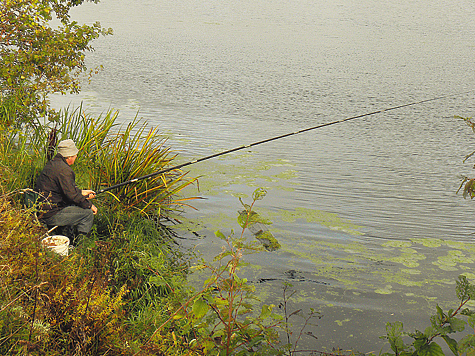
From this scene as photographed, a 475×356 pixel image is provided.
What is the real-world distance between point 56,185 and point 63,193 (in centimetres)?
12

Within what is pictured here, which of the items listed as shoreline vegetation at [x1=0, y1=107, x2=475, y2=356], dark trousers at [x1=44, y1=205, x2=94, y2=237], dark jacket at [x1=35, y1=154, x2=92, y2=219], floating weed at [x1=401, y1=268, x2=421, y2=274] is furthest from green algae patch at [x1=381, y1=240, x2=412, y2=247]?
dark jacket at [x1=35, y1=154, x2=92, y2=219]

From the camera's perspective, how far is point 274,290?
5.82 meters

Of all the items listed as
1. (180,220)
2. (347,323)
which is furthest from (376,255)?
(180,220)

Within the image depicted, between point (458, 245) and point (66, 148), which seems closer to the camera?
point (66, 148)

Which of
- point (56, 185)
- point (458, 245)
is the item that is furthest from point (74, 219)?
point (458, 245)

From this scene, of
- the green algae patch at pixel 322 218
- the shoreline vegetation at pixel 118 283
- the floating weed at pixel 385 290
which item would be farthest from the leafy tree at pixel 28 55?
the floating weed at pixel 385 290

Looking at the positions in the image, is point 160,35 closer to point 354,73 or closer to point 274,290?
point 354,73

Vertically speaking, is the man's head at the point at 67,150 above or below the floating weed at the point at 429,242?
above

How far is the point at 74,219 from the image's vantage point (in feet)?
18.9

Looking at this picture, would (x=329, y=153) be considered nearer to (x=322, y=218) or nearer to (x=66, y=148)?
(x=322, y=218)

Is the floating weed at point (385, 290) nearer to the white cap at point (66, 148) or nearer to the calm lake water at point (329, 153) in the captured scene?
the calm lake water at point (329, 153)

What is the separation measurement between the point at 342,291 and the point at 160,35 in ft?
123

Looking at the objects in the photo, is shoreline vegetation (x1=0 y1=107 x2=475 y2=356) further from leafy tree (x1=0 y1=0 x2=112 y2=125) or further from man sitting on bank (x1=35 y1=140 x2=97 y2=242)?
leafy tree (x1=0 y1=0 x2=112 y2=125)

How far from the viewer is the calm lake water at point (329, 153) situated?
20.1 feet
